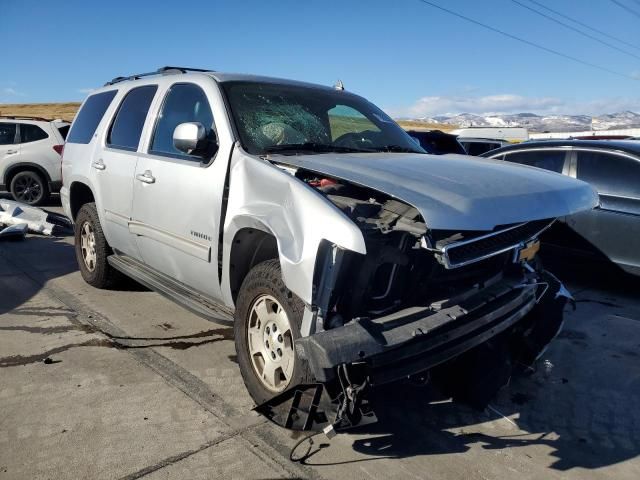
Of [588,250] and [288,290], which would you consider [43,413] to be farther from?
[588,250]

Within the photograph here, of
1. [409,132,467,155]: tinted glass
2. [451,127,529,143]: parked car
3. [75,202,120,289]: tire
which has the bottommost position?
[75,202,120,289]: tire

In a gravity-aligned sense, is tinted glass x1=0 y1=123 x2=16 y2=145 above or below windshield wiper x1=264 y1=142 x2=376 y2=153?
below

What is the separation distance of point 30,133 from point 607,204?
10.9 meters

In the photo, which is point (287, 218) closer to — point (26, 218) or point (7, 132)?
point (26, 218)

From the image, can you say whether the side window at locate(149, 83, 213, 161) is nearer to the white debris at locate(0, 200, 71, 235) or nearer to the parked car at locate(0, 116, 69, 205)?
the white debris at locate(0, 200, 71, 235)

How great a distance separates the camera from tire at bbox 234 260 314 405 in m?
2.83

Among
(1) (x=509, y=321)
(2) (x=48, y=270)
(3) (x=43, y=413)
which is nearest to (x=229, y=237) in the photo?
(3) (x=43, y=413)

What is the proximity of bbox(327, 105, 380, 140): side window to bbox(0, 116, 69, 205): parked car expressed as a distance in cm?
896

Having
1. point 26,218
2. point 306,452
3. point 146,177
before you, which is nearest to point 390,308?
point 306,452

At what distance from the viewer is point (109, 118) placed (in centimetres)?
511

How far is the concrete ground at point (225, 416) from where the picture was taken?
9.14ft

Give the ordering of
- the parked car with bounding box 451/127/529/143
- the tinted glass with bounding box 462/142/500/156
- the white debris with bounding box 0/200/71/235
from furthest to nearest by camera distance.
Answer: the parked car with bounding box 451/127/529/143 → the tinted glass with bounding box 462/142/500/156 → the white debris with bounding box 0/200/71/235

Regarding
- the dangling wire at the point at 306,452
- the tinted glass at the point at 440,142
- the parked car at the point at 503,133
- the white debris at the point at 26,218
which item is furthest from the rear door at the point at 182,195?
the parked car at the point at 503,133

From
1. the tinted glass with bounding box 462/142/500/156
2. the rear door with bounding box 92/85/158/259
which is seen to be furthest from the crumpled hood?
the tinted glass with bounding box 462/142/500/156
